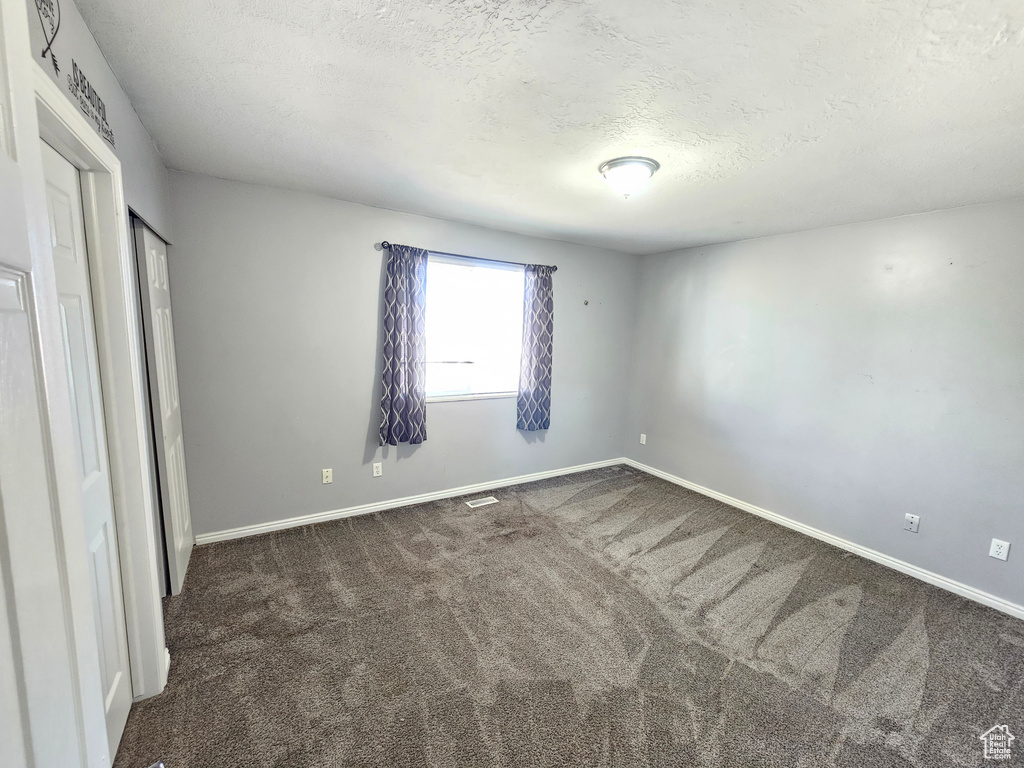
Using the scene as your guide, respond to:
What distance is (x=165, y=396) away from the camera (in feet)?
7.00

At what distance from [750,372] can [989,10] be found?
2687mm

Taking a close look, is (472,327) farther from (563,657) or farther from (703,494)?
(703,494)

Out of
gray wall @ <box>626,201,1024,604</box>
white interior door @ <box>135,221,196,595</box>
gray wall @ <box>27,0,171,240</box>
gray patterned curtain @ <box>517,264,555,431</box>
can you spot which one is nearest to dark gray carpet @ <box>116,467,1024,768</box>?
white interior door @ <box>135,221,196,595</box>

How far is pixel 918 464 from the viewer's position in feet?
8.59

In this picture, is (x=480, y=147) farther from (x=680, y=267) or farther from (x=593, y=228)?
(x=680, y=267)

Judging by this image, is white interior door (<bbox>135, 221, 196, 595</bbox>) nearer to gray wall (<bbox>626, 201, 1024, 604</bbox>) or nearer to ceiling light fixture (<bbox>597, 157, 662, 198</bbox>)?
ceiling light fixture (<bbox>597, 157, 662, 198</bbox>)

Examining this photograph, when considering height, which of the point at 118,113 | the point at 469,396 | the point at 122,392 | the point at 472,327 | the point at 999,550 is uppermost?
the point at 118,113

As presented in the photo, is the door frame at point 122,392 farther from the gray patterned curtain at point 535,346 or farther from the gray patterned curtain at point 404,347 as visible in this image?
the gray patterned curtain at point 535,346

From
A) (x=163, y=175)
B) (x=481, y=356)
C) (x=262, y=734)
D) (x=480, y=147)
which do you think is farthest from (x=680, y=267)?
(x=262, y=734)

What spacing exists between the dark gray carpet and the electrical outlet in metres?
0.31

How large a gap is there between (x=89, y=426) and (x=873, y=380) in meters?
4.12

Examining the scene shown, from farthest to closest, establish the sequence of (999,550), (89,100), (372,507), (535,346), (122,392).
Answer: (535,346) < (372,507) < (999,550) < (122,392) < (89,100)

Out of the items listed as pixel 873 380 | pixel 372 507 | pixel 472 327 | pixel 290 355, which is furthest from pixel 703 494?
pixel 290 355

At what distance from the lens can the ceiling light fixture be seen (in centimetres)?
198
